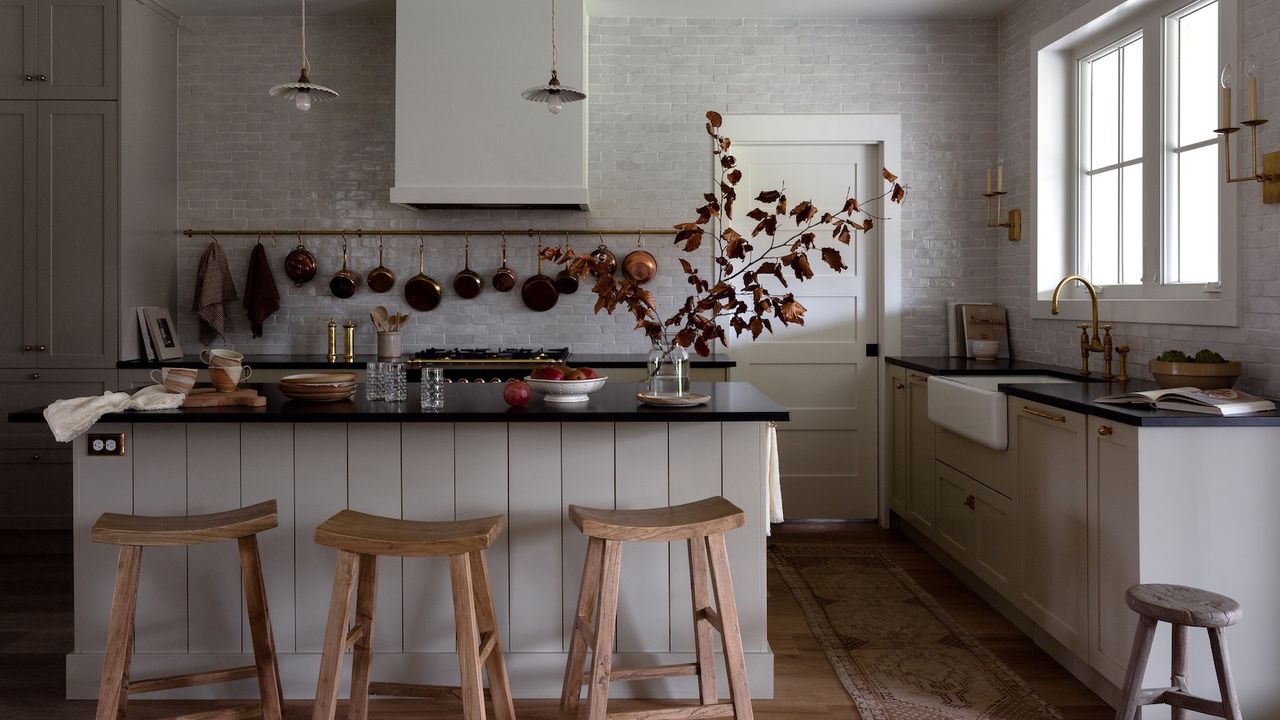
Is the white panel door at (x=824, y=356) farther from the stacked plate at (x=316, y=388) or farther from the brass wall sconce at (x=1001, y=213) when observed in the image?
the stacked plate at (x=316, y=388)

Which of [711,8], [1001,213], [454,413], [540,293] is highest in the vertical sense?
[711,8]

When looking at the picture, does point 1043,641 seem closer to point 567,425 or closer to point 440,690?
point 567,425

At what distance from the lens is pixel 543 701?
2857 millimetres

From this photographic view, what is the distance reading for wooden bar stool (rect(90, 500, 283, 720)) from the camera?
2.35m

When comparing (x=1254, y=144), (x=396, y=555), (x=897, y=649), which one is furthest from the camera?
(x=897, y=649)

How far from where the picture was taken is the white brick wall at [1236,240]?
3014 millimetres

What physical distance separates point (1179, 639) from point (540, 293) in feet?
12.2

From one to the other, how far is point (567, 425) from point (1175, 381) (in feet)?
A: 7.00

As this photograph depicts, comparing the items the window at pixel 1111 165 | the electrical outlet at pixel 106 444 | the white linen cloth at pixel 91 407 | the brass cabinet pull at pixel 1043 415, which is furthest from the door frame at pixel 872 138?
the electrical outlet at pixel 106 444

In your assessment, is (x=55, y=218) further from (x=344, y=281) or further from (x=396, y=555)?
(x=396, y=555)

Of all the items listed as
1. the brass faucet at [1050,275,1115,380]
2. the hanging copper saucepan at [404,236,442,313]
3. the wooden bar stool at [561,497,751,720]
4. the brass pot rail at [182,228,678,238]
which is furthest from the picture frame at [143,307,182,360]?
the brass faucet at [1050,275,1115,380]

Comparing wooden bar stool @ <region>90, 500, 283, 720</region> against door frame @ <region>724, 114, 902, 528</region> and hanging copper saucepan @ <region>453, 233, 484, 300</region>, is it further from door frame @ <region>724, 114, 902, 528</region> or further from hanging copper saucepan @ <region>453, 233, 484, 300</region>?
door frame @ <region>724, 114, 902, 528</region>

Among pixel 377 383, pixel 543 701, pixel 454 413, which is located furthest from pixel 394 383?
pixel 543 701

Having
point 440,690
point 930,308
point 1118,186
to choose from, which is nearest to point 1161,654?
point 440,690
